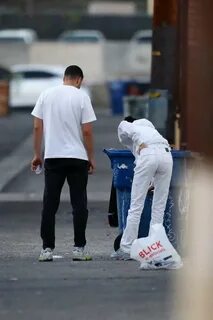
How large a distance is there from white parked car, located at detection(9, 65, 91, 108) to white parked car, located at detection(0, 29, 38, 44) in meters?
7.65

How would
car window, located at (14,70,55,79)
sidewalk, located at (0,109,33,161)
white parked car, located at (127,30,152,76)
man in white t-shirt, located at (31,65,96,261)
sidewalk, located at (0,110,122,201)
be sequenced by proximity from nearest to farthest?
man in white t-shirt, located at (31,65,96,261)
sidewalk, located at (0,110,122,201)
sidewalk, located at (0,109,33,161)
car window, located at (14,70,55,79)
white parked car, located at (127,30,152,76)

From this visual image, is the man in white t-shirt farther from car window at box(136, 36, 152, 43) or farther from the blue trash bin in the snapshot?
car window at box(136, 36, 152, 43)

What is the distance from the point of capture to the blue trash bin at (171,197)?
11867 mm

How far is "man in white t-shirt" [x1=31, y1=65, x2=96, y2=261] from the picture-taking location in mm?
11594

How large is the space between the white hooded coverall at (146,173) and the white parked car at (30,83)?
2728 centimetres

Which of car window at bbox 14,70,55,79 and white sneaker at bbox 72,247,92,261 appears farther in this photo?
car window at bbox 14,70,55,79

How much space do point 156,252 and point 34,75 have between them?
3004 cm

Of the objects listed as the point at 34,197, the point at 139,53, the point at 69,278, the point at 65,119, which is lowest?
the point at 139,53

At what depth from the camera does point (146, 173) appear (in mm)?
11422

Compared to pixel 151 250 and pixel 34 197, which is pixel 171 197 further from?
pixel 34 197

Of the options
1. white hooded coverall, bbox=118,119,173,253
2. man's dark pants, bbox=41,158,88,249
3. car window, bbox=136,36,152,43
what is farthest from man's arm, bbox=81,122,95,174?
car window, bbox=136,36,152,43

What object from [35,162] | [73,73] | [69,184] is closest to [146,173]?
[69,184]

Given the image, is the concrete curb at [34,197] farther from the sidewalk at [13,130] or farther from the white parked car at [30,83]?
the white parked car at [30,83]

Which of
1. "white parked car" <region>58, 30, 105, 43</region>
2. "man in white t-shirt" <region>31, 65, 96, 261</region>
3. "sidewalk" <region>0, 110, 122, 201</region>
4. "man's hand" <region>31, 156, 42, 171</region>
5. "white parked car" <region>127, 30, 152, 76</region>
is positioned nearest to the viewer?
"man in white t-shirt" <region>31, 65, 96, 261</region>
